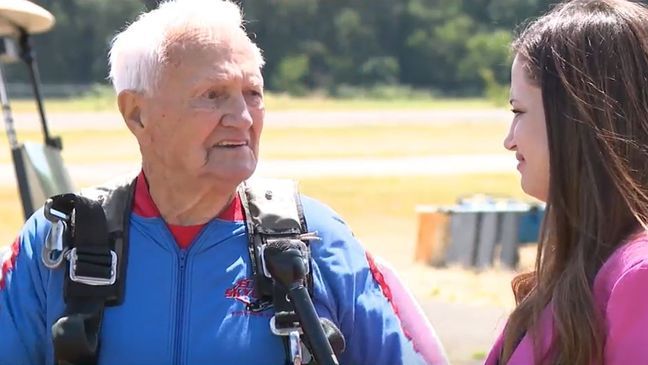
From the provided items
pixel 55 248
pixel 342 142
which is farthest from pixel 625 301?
pixel 342 142

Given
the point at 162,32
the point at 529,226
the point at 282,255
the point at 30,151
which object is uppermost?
the point at 162,32

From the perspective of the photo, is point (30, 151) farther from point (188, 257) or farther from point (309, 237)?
point (309, 237)

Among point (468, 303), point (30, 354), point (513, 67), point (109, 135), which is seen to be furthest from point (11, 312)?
point (109, 135)

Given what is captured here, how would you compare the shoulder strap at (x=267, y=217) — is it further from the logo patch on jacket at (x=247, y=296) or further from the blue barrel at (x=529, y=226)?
the blue barrel at (x=529, y=226)

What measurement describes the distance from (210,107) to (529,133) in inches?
32.3

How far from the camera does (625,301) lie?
204 centimetres

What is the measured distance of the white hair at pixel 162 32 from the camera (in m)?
2.69

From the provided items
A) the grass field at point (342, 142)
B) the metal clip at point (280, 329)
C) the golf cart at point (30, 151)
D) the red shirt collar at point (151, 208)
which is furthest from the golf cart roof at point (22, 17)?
the grass field at point (342, 142)

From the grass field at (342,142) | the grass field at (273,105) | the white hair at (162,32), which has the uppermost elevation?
the white hair at (162,32)

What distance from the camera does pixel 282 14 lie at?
7938 cm

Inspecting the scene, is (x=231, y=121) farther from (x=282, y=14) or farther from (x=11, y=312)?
(x=282, y=14)

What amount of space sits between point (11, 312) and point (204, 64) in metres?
0.76

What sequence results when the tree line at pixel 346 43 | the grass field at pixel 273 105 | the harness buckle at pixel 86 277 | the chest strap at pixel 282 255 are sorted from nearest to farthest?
the chest strap at pixel 282 255 < the harness buckle at pixel 86 277 < the grass field at pixel 273 105 < the tree line at pixel 346 43

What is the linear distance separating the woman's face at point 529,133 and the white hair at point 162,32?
742 millimetres
